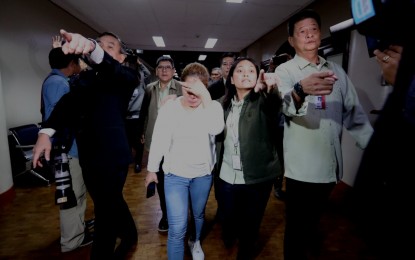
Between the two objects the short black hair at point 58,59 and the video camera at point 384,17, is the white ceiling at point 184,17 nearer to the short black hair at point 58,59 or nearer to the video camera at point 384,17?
the short black hair at point 58,59

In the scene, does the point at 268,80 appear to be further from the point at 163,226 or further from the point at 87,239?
the point at 87,239

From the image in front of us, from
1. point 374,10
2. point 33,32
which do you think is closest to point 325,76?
point 374,10

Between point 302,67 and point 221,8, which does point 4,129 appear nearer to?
point 302,67

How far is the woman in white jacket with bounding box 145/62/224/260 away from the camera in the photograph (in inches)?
64.9

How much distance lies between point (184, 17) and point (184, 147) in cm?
476

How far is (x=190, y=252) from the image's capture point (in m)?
2.16

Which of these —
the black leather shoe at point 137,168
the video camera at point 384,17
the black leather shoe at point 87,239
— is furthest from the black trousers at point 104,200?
the black leather shoe at point 137,168

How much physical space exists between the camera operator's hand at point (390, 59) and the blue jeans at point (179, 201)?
122 centimetres

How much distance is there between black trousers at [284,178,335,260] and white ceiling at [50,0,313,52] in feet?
13.5

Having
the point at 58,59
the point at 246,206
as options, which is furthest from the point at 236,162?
the point at 58,59

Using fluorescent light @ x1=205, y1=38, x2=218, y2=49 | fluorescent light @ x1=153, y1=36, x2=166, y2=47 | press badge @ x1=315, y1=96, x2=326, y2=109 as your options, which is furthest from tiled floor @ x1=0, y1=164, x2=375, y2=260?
fluorescent light @ x1=205, y1=38, x2=218, y2=49

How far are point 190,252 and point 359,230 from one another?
5.66 ft

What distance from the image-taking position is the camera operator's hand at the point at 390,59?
0.84 m

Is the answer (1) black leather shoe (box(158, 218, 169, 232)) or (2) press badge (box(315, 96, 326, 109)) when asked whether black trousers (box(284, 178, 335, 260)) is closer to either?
(2) press badge (box(315, 96, 326, 109))
